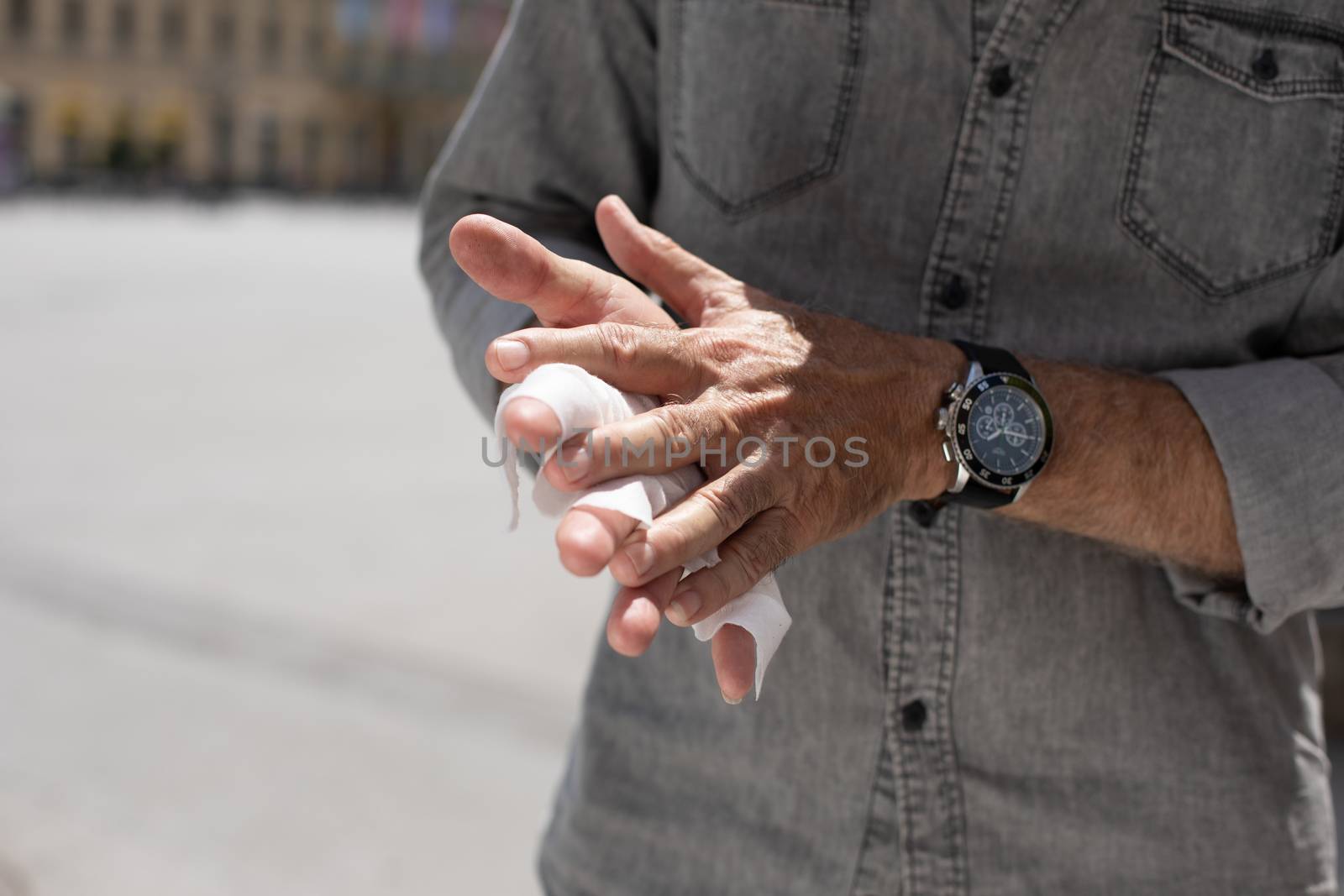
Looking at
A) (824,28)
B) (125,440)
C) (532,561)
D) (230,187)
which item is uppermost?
(824,28)

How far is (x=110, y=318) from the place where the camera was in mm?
11172

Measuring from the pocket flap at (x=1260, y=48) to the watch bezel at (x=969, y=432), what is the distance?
41cm

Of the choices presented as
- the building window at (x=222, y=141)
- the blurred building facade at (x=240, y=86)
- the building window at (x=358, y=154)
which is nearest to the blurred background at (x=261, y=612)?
the blurred building facade at (x=240, y=86)

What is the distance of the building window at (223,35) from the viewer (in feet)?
155

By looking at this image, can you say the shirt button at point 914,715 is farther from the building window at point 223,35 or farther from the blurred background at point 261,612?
the building window at point 223,35

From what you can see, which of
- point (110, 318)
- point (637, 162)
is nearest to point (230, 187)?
point (110, 318)

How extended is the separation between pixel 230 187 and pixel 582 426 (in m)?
44.7

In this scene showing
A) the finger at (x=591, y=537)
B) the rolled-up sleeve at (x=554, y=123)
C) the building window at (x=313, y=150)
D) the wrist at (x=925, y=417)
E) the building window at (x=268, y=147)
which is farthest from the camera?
the building window at (x=313, y=150)

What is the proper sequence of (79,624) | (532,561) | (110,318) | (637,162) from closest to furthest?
(637,162)
(79,624)
(532,561)
(110,318)

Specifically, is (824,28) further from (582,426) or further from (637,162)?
(582,426)

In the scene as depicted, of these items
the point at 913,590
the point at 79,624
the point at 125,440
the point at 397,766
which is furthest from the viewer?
the point at 125,440

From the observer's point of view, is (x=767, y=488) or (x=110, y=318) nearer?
(x=767, y=488)

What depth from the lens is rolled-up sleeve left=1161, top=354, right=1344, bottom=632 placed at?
42.9 inches

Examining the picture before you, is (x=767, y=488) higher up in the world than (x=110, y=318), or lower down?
higher up
